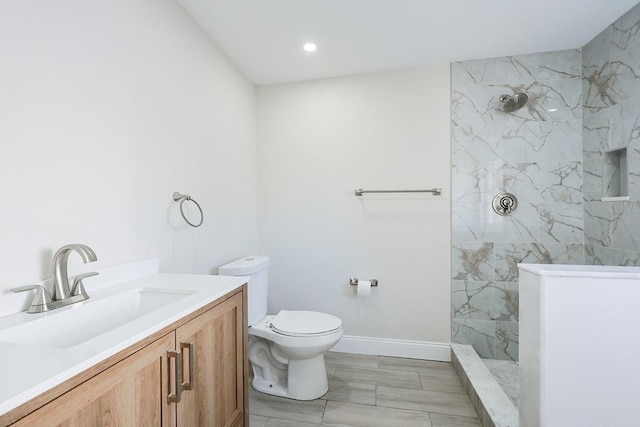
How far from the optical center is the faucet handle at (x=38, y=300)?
3.15 ft

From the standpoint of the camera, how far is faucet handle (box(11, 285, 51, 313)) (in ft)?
3.15

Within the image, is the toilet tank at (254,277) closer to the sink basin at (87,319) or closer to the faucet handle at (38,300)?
the sink basin at (87,319)

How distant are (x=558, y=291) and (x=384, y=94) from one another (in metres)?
1.89

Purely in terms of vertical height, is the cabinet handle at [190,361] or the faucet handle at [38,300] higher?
the faucet handle at [38,300]

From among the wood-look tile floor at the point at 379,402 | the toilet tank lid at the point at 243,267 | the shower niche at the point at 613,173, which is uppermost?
the shower niche at the point at 613,173

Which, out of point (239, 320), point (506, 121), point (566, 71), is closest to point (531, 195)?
point (506, 121)

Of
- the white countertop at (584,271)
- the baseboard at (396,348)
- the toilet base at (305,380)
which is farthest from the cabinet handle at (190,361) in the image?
the baseboard at (396,348)

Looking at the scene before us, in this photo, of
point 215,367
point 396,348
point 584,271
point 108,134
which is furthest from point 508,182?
point 108,134

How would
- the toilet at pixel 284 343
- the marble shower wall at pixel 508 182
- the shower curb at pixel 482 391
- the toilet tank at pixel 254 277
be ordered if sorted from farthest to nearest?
1. the marble shower wall at pixel 508 182
2. the toilet tank at pixel 254 277
3. the toilet at pixel 284 343
4. the shower curb at pixel 482 391

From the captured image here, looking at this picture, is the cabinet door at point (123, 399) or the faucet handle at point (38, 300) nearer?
the cabinet door at point (123, 399)

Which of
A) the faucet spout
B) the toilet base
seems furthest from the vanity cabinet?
the toilet base

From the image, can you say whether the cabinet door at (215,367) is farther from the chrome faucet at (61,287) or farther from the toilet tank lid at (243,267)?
the toilet tank lid at (243,267)

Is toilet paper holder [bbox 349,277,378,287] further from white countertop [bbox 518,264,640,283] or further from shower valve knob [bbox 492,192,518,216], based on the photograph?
white countertop [bbox 518,264,640,283]

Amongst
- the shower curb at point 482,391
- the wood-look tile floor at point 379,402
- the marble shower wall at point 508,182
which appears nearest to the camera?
the shower curb at point 482,391
